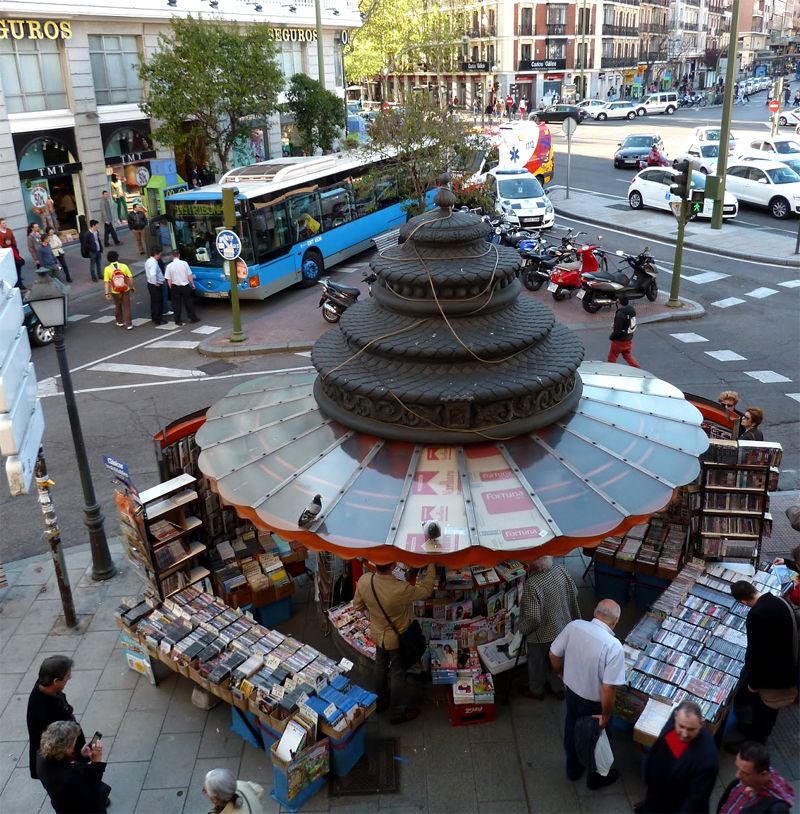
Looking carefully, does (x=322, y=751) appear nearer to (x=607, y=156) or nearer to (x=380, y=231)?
(x=380, y=231)

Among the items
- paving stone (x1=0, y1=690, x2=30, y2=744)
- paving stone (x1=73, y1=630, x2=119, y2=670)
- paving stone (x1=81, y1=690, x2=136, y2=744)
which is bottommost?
paving stone (x1=73, y1=630, x2=119, y2=670)

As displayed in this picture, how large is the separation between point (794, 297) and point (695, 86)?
99.4m

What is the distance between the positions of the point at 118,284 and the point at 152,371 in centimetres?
320

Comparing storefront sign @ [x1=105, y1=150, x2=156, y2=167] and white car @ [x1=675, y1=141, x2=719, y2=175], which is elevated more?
storefront sign @ [x1=105, y1=150, x2=156, y2=167]

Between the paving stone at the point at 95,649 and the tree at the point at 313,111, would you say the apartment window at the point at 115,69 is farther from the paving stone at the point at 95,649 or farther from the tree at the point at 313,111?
the paving stone at the point at 95,649

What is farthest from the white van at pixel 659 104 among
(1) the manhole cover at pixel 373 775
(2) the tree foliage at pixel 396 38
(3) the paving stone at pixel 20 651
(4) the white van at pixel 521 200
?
(1) the manhole cover at pixel 373 775

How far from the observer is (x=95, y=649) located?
7719mm

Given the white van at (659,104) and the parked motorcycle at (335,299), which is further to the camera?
the white van at (659,104)

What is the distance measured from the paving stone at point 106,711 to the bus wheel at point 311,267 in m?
14.7

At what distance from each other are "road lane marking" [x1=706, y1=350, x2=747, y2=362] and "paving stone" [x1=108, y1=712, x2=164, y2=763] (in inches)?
470

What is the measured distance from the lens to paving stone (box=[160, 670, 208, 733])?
6.68 metres

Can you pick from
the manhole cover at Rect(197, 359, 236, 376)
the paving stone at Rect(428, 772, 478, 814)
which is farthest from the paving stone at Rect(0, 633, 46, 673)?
the manhole cover at Rect(197, 359, 236, 376)

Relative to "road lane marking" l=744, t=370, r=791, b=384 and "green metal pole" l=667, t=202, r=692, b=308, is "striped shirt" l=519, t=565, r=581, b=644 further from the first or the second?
"green metal pole" l=667, t=202, r=692, b=308

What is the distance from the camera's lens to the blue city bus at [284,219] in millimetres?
18281
